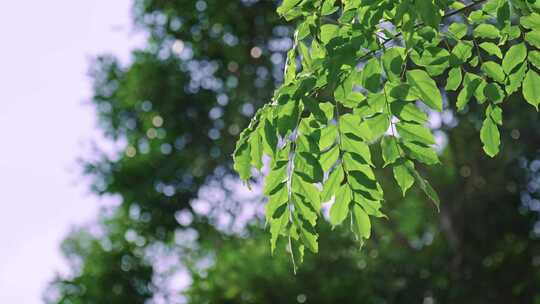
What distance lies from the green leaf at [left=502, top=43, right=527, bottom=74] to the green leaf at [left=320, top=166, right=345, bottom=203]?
74 centimetres

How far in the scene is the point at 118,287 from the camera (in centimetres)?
1593

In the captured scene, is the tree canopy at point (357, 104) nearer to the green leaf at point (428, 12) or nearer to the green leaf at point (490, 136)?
the green leaf at point (490, 136)

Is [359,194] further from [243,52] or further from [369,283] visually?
[243,52]

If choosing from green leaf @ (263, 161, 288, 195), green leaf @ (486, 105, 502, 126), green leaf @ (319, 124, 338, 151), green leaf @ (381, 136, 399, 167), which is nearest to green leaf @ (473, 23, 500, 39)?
green leaf @ (486, 105, 502, 126)

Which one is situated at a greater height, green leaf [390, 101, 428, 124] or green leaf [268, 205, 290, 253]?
green leaf [268, 205, 290, 253]

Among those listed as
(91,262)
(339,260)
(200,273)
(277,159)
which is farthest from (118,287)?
(277,159)

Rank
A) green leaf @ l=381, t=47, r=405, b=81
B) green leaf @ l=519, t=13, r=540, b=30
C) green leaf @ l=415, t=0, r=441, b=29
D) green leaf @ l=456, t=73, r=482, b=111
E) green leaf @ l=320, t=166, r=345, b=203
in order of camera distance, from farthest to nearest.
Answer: green leaf @ l=456, t=73, r=482, b=111 → green leaf @ l=320, t=166, r=345, b=203 → green leaf @ l=519, t=13, r=540, b=30 → green leaf @ l=381, t=47, r=405, b=81 → green leaf @ l=415, t=0, r=441, b=29

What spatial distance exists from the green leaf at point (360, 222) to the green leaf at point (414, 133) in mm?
314

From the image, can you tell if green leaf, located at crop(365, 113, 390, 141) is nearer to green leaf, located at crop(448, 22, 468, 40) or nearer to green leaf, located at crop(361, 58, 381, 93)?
green leaf, located at crop(361, 58, 381, 93)

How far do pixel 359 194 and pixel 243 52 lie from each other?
13.4 metres

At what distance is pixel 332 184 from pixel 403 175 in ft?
0.87

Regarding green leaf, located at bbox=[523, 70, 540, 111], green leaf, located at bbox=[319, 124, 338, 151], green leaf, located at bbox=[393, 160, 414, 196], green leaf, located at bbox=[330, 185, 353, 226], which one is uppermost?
green leaf, located at bbox=[319, 124, 338, 151]

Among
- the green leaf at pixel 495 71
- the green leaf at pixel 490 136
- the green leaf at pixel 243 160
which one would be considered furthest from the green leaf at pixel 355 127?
the green leaf at pixel 495 71

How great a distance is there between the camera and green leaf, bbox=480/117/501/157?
2.90m
